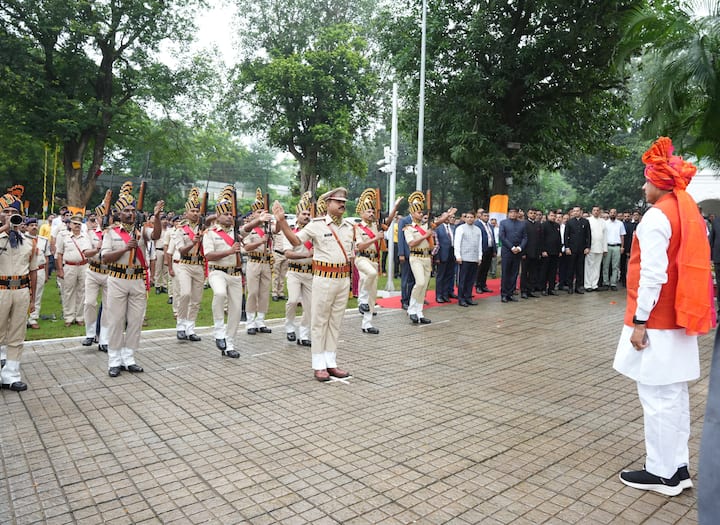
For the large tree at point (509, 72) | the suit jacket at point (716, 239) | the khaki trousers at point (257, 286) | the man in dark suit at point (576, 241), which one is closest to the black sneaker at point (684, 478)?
the khaki trousers at point (257, 286)

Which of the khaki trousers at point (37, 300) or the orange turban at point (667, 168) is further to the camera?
the khaki trousers at point (37, 300)

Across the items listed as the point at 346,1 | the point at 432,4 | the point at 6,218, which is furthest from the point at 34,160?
the point at 6,218

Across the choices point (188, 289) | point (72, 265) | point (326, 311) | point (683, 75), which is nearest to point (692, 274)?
point (326, 311)

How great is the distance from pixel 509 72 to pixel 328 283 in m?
13.3

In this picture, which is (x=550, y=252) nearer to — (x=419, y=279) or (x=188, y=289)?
(x=419, y=279)

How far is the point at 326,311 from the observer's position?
6773mm

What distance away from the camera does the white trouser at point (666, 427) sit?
3.85 m

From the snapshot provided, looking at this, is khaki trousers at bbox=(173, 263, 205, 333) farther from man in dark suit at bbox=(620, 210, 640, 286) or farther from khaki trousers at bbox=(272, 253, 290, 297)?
man in dark suit at bbox=(620, 210, 640, 286)

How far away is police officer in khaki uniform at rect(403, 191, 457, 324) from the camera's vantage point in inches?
403

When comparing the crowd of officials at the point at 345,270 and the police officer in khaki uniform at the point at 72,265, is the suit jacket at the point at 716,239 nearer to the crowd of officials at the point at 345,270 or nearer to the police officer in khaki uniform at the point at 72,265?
the crowd of officials at the point at 345,270

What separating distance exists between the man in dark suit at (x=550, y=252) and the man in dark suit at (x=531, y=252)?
211mm

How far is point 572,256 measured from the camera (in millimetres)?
15023

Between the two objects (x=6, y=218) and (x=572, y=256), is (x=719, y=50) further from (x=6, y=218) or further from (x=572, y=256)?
(x=6, y=218)

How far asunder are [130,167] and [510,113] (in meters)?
48.5
